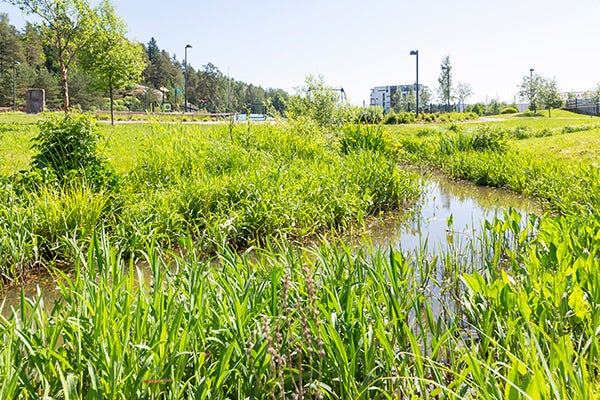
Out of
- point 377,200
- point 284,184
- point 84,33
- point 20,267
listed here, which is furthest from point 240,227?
point 84,33

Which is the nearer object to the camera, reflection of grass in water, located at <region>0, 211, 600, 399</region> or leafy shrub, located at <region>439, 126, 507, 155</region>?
reflection of grass in water, located at <region>0, 211, 600, 399</region>

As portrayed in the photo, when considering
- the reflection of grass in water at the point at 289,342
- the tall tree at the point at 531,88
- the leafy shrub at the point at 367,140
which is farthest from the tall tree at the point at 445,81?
the reflection of grass in water at the point at 289,342

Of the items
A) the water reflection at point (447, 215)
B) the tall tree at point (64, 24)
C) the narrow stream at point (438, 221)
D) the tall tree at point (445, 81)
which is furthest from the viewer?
the tall tree at point (445, 81)

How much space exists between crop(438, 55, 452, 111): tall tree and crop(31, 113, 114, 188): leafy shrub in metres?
53.1

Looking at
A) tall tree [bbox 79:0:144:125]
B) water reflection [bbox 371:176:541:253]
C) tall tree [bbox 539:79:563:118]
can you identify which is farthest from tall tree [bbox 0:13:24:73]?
water reflection [bbox 371:176:541:253]

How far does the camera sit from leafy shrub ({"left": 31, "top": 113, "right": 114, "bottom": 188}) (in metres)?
4.96

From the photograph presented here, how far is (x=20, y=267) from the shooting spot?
11.4ft

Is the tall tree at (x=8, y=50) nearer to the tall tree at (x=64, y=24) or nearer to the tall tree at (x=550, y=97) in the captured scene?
the tall tree at (x=64, y=24)

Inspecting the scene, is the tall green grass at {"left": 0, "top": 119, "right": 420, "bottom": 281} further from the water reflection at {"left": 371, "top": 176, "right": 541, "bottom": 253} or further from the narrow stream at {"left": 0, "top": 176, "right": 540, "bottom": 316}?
the water reflection at {"left": 371, "top": 176, "right": 541, "bottom": 253}

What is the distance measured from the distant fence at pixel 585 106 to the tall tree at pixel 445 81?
13.3 meters

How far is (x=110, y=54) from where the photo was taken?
21.4 m

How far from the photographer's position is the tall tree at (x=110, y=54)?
20.8 metres

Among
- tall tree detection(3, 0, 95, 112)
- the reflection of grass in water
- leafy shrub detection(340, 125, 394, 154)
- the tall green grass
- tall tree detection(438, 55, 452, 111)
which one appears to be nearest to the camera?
the reflection of grass in water

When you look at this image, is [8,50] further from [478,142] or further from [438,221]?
[438,221]
